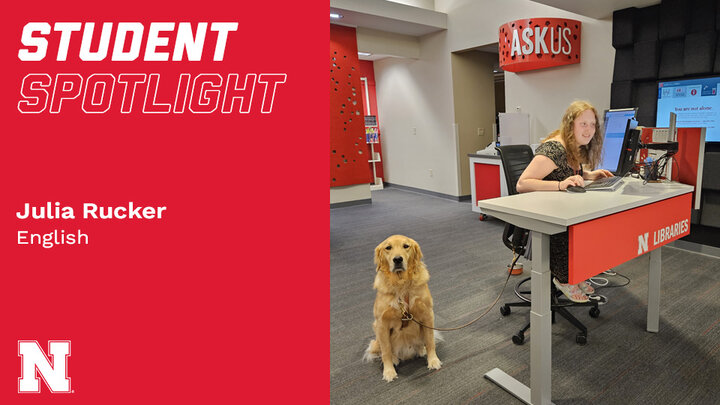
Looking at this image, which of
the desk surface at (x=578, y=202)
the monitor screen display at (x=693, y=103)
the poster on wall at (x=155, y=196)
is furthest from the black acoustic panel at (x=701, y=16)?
the poster on wall at (x=155, y=196)

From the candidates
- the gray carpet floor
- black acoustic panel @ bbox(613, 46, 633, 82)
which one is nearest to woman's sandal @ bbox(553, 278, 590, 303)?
the gray carpet floor

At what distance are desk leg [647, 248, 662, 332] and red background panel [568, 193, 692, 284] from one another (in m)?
0.30

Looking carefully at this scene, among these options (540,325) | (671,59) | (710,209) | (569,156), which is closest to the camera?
(540,325)

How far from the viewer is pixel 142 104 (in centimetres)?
116

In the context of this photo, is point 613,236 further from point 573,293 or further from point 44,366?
point 44,366

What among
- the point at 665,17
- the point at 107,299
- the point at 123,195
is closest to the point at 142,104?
the point at 123,195

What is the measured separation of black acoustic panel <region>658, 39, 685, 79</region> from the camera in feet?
11.4

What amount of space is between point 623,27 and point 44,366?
4769 mm

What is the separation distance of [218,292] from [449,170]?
5.62m

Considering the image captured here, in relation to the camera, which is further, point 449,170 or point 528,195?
point 449,170

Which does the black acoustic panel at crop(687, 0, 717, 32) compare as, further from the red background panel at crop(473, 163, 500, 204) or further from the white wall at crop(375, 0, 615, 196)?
the red background panel at crop(473, 163, 500, 204)

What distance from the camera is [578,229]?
1.50 meters

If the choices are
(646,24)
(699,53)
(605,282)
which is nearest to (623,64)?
(646,24)

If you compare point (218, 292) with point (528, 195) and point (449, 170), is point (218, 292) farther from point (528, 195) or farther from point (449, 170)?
point (449, 170)
